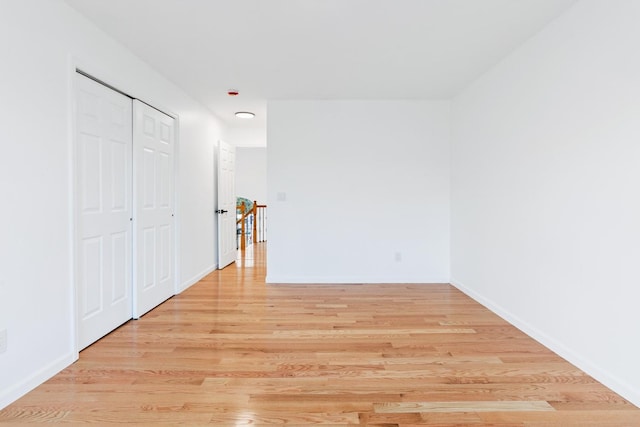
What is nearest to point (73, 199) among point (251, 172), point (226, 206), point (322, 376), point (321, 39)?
point (322, 376)

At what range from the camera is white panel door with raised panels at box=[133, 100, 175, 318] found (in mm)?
3209

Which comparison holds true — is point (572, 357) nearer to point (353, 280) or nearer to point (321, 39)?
point (353, 280)

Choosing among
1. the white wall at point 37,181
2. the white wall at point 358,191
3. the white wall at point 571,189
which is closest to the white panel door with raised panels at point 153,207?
the white wall at point 37,181

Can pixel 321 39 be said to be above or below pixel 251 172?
above

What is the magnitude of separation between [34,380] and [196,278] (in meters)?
2.57

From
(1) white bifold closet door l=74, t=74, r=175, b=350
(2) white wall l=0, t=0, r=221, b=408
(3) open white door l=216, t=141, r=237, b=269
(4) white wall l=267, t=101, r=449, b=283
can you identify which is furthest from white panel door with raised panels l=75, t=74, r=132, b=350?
(3) open white door l=216, t=141, r=237, b=269

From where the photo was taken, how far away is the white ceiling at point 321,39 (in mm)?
2348

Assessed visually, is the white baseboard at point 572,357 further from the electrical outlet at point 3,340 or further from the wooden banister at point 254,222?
the wooden banister at point 254,222

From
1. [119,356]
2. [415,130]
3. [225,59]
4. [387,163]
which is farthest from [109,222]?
[415,130]

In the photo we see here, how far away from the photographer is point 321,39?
2.79 m

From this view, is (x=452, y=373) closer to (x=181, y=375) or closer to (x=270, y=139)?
(x=181, y=375)

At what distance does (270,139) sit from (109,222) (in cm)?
221

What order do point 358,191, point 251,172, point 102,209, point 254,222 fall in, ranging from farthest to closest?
point 251,172
point 254,222
point 358,191
point 102,209

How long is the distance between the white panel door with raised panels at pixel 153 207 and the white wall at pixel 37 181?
78 centimetres
